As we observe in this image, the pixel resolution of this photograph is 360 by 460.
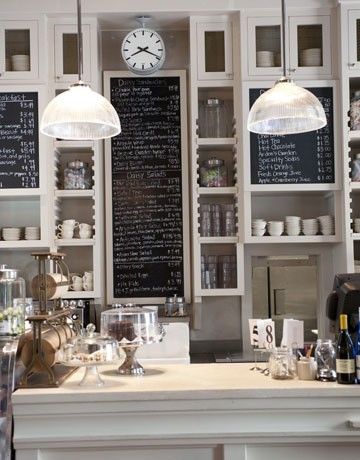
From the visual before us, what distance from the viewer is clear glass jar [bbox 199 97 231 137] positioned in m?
4.12

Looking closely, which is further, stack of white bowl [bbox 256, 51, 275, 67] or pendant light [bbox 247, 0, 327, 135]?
stack of white bowl [bbox 256, 51, 275, 67]

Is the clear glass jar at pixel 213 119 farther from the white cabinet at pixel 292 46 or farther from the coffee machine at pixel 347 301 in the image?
the coffee machine at pixel 347 301

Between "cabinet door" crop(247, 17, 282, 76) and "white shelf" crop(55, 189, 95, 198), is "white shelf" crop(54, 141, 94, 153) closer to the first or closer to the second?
"white shelf" crop(55, 189, 95, 198)

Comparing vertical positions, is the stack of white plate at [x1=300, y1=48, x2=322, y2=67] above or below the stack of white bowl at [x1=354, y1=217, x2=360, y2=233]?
above

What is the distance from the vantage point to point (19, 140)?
155 inches

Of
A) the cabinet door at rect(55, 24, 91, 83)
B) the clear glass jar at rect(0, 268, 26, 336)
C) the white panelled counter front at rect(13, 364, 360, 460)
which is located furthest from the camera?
the cabinet door at rect(55, 24, 91, 83)

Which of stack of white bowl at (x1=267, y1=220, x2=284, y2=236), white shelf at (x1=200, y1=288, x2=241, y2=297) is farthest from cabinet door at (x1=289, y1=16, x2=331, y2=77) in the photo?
white shelf at (x1=200, y1=288, x2=241, y2=297)

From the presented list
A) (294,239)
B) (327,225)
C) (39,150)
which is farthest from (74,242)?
(327,225)

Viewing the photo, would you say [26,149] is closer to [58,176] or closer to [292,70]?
[58,176]

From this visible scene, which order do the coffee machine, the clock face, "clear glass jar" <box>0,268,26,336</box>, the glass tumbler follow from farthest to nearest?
the clock face, "clear glass jar" <box>0,268,26,336</box>, the coffee machine, the glass tumbler

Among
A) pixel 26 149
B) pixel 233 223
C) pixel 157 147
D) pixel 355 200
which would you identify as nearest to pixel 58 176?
pixel 26 149

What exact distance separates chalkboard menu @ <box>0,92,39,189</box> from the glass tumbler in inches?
91.2

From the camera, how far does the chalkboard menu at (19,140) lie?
3900 millimetres

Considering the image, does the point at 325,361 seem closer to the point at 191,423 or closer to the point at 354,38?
the point at 191,423
